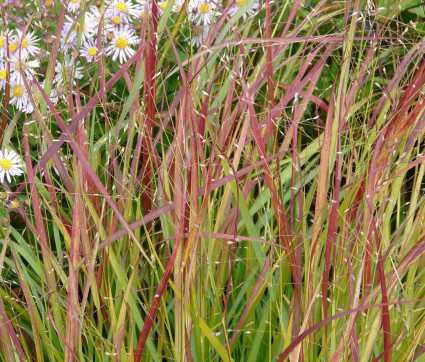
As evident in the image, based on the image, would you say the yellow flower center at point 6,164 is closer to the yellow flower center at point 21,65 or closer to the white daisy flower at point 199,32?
the yellow flower center at point 21,65

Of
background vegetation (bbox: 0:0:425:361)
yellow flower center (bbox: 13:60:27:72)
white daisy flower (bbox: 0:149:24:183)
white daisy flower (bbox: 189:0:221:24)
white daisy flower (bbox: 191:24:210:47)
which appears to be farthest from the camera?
white daisy flower (bbox: 191:24:210:47)

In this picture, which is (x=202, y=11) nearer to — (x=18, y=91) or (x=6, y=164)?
(x=18, y=91)

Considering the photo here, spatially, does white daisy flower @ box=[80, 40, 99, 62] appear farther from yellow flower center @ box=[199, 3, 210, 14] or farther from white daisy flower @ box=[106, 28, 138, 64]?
yellow flower center @ box=[199, 3, 210, 14]

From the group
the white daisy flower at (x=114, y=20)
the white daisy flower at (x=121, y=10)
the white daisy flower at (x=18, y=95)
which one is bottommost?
the white daisy flower at (x=18, y=95)

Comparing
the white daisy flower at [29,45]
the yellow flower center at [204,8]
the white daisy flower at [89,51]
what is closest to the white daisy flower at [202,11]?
the yellow flower center at [204,8]

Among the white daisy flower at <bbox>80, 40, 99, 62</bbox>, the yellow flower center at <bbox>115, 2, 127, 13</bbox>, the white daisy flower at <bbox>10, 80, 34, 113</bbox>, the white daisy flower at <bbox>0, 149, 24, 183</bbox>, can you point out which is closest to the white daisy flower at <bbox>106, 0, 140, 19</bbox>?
the yellow flower center at <bbox>115, 2, 127, 13</bbox>

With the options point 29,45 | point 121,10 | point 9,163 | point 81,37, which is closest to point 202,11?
point 121,10
